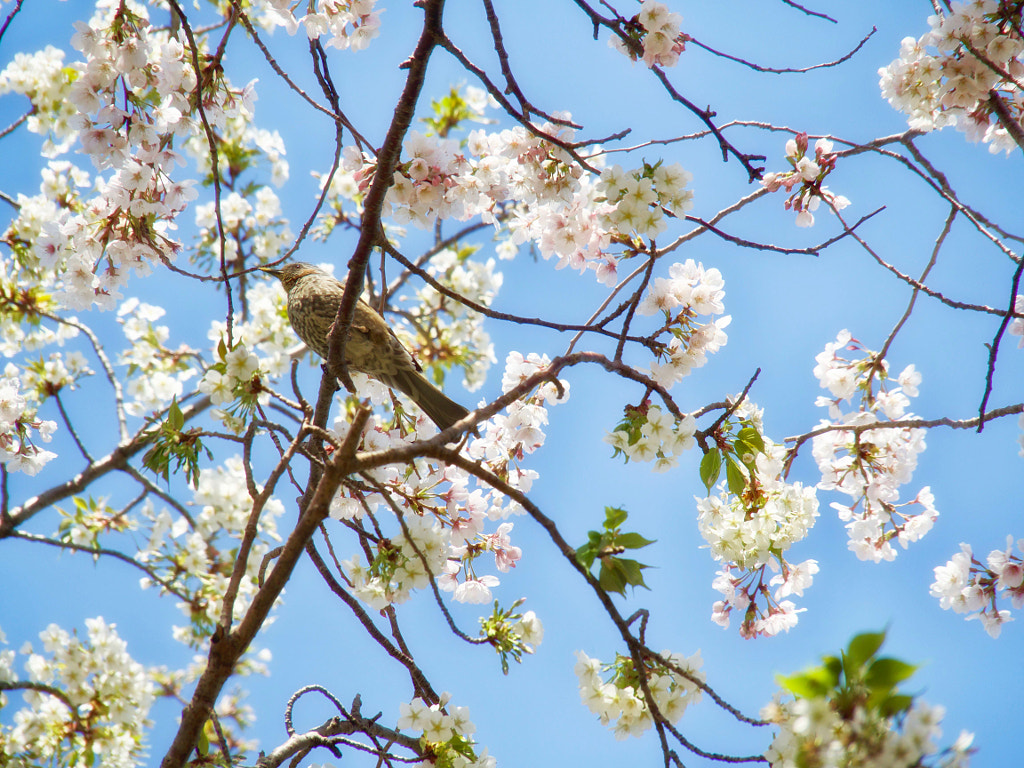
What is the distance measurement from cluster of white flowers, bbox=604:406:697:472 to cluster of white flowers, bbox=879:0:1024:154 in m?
1.74

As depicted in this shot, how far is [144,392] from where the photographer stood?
675 centimetres

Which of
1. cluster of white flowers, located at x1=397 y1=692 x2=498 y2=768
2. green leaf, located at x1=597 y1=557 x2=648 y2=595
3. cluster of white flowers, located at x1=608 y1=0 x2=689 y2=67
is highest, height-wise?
cluster of white flowers, located at x1=608 y1=0 x2=689 y2=67

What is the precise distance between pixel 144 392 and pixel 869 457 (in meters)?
6.15

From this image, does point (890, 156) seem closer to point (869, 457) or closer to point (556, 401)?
point (869, 457)

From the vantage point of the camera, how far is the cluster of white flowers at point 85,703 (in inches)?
195

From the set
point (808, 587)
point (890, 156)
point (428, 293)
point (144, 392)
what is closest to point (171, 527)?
point (144, 392)

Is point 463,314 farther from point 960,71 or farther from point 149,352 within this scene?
point 960,71

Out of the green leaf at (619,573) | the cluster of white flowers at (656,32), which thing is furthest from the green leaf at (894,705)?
the cluster of white flowers at (656,32)

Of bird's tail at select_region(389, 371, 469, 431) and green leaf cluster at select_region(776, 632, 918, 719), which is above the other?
bird's tail at select_region(389, 371, 469, 431)

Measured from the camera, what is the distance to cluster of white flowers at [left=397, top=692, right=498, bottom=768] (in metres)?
2.14

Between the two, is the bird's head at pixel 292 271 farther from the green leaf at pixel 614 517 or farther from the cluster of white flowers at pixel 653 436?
the green leaf at pixel 614 517

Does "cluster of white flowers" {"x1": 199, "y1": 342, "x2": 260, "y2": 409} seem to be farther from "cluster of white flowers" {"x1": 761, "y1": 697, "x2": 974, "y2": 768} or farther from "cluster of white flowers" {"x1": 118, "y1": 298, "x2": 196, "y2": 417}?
"cluster of white flowers" {"x1": 118, "y1": 298, "x2": 196, "y2": 417}

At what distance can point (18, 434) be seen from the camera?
153 inches

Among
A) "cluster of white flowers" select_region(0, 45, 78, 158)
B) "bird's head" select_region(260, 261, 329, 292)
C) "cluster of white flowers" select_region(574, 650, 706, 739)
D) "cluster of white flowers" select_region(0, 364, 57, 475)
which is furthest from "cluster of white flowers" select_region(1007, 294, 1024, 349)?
"cluster of white flowers" select_region(0, 45, 78, 158)
